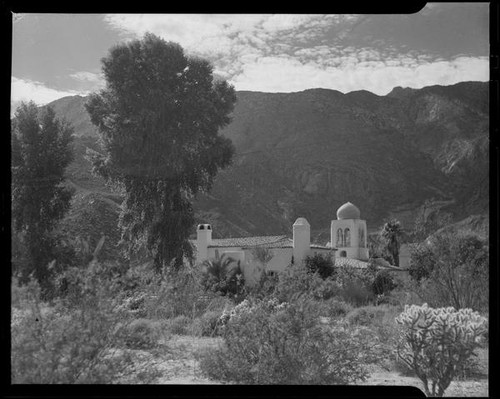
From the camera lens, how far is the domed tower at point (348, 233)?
90.3ft

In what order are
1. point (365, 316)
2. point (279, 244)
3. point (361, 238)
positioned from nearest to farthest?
1. point (365, 316)
2. point (279, 244)
3. point (361, 238)

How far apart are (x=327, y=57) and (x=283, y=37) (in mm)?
1483

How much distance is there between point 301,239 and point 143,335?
657 inches

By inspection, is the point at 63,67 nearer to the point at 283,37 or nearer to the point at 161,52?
the point at 161,52

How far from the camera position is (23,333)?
17.5 feet

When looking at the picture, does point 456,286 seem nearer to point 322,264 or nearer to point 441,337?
point 441,337

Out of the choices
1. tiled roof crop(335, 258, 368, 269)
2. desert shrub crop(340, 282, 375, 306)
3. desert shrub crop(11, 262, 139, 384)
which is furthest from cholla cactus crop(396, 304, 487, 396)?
tiled roof crop(335, 258, 368, 269)

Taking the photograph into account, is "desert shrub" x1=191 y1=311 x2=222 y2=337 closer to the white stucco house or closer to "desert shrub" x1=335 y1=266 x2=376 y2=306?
"desert shrub" x1=335 y1=266 x2=376 y2=306

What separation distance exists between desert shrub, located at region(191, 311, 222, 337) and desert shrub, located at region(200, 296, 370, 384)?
10.4 ft

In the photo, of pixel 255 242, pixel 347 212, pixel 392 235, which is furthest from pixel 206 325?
pixel 392 235

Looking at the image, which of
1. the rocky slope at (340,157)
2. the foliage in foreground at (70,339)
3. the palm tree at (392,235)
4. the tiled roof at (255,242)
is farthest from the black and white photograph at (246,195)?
the palm tree at (392,235)

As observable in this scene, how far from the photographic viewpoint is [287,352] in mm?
6062

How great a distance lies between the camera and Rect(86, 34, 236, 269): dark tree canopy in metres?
16.1
